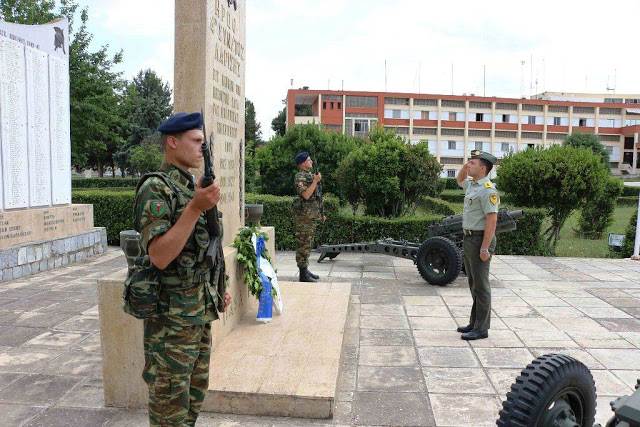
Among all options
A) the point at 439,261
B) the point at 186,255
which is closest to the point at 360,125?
the point at 439,261

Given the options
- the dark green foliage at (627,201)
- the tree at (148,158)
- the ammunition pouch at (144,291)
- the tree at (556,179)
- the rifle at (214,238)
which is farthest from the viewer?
the tree at (148,158)

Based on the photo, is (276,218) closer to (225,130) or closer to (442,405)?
(225,130)

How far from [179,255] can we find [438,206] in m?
17.4

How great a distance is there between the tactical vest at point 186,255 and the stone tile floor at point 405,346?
1.41 m

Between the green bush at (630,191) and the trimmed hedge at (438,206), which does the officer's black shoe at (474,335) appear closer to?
the trimmed hedge at (438,206)

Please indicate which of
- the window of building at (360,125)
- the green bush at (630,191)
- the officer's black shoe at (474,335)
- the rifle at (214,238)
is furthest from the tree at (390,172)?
the window of building at (360,125)

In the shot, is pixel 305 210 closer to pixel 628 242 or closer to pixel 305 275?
pixel 305 275

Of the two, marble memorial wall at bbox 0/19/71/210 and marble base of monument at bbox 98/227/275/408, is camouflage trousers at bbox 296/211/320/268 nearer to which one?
marble base of monument at bbox 98/227/275/408

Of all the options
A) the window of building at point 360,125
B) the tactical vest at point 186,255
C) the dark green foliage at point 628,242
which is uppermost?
the window of building at point 360,125

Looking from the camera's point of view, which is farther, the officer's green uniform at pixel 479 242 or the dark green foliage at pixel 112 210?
the dark green foliage at pixel 112 210

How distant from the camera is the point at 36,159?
8.97 m

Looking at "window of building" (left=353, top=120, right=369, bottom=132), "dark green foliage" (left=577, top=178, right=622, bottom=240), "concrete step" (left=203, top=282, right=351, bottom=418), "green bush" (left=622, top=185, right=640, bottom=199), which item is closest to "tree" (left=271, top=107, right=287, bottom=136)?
"window of building" (left=353, top=120, right=369, bottom=132)

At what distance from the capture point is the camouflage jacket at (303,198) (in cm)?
724

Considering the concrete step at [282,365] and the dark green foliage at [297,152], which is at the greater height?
the dark green foliage at [297,152]
